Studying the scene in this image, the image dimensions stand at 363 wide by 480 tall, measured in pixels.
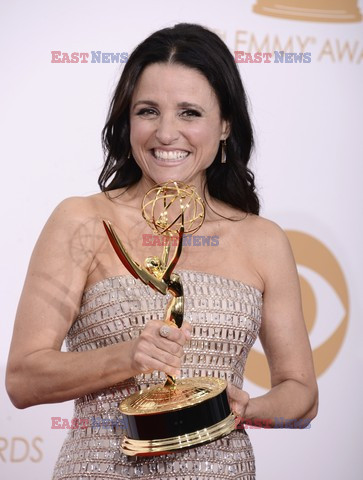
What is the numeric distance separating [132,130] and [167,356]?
65 cm

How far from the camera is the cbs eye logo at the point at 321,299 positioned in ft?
10.6

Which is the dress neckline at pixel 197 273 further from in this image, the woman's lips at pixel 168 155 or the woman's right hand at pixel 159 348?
the woman's right hand at pixel 159 348

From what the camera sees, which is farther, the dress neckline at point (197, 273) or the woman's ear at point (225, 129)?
the woman's ear at point (225, 129)

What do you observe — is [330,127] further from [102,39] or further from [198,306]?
[198,306]

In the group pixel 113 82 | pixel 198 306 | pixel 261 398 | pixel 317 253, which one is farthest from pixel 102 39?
pixel 261 398

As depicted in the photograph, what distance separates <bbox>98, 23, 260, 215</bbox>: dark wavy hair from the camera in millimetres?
2279

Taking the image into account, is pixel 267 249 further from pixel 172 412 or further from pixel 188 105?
pixel 172 412

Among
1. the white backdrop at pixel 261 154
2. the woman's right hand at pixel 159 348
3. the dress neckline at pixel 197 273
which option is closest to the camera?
the woman's right hand at pixel 159 348

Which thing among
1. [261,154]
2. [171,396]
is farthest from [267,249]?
[261,154]

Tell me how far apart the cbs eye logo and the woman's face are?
3.38 feet

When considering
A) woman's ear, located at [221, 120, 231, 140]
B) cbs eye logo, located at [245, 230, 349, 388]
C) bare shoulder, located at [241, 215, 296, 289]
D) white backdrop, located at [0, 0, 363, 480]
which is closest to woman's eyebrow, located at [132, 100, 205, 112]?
woman's ear, located at [221, 120, 231, 140]

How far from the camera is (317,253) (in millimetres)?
3232

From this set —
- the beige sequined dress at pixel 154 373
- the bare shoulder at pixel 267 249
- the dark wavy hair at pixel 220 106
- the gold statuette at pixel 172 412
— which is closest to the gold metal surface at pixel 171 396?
the gold statuette at pixel 172 412

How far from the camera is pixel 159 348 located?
1.79 meters
